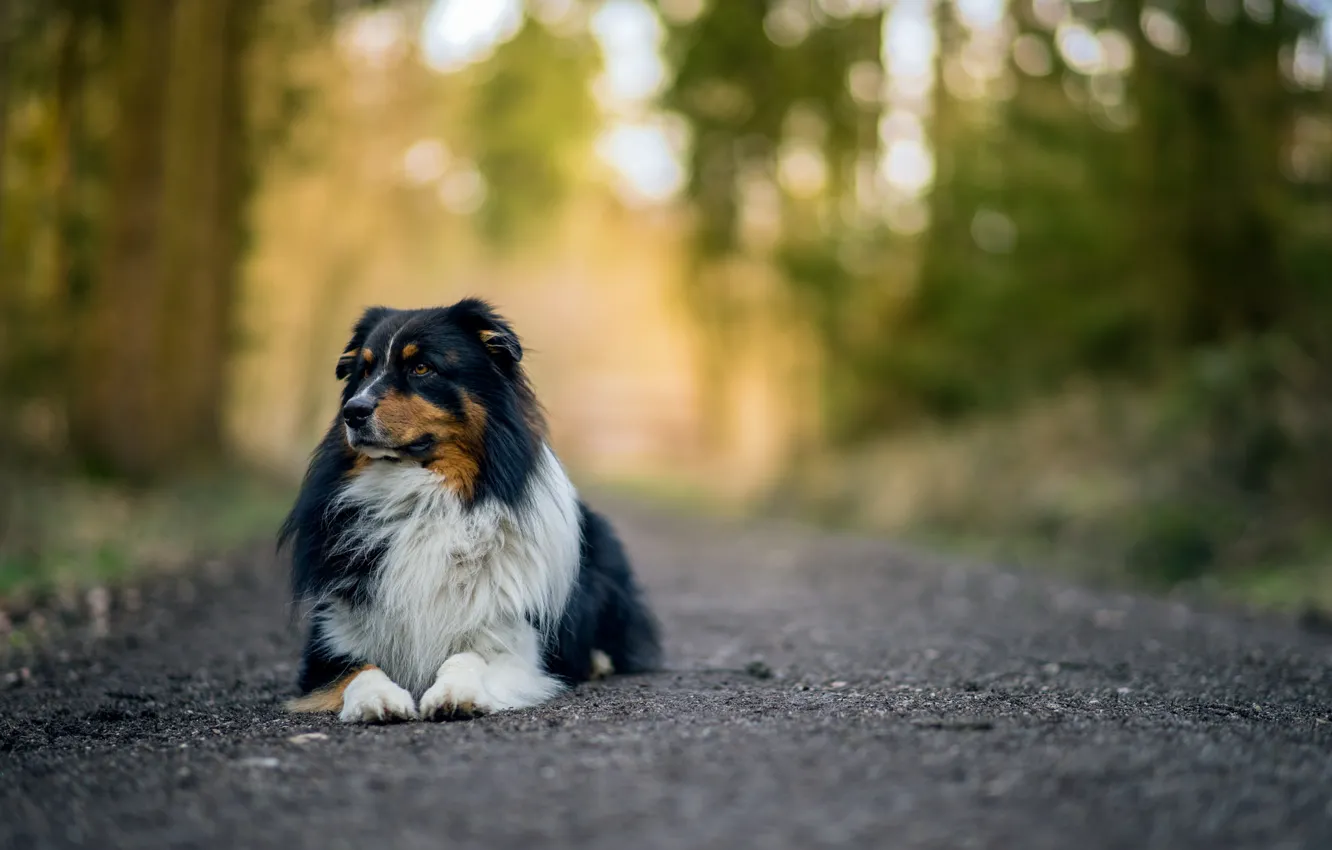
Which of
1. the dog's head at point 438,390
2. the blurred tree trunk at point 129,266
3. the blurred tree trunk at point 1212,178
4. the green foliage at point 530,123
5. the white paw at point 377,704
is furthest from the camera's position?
the green foliage at point 530,123

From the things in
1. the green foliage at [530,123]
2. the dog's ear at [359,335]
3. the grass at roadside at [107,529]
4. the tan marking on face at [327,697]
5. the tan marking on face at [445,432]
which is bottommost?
the grass at roadside at [107,529]

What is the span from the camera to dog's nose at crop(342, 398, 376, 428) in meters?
5.36

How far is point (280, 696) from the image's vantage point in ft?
20.5

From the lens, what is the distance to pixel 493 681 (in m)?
5.37

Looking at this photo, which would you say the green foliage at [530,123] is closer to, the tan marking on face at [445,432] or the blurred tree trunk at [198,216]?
the blurred tree trunk at [198,216]

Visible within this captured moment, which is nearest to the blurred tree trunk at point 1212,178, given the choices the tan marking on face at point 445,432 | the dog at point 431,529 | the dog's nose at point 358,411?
the dog at point 431,529

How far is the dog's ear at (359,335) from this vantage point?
6.10 m

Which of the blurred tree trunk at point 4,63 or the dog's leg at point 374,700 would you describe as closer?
the dog's leg at point 374,700

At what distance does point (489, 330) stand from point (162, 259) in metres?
13.1

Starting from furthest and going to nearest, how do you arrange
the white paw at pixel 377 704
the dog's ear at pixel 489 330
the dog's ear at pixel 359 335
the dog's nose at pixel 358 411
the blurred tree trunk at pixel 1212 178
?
the blurred tree trunk at pixel 1212 178, the dog's ear at pixel 359 335, the dog's ear at pixel 489 330, the dog's nose at pixel 358 411, the white paw at pixel 377 704

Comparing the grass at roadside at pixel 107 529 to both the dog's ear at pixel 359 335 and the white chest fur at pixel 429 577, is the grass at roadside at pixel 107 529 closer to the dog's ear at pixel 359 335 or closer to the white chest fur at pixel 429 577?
the dog's ear at pixel 359 335

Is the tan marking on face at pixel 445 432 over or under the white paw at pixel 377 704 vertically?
over

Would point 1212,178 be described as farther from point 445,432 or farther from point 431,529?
point 431,529

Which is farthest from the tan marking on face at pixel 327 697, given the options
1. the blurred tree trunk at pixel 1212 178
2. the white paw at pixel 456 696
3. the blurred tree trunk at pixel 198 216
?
the blurred tree trunk at pixel 198 216
